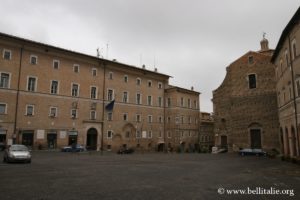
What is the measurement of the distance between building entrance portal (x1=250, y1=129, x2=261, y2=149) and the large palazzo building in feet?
52.7

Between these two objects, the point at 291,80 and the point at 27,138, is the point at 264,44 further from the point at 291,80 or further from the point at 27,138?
the point at 27,138

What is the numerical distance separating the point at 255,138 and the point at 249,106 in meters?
4.99

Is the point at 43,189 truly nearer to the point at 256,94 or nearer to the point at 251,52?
the point at 256,94

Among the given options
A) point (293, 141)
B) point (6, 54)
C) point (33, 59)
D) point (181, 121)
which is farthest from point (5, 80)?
point (293, 141)

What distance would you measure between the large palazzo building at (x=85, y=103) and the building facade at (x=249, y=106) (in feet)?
37.5

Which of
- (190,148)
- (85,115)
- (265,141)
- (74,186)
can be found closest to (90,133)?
(85,115)

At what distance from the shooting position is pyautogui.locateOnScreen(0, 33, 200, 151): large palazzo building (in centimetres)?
3344

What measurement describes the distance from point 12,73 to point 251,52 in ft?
117

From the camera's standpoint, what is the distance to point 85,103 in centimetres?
4019

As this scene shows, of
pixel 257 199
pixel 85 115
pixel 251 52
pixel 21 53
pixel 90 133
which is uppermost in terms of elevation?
pixel 251 52

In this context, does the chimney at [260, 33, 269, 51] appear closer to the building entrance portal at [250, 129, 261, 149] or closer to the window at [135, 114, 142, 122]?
the building entrance portal at [250, 129, 261, 149]

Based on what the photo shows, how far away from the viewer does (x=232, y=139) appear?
40688mm

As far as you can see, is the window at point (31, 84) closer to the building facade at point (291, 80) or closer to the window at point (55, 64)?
the window at point (55, 64)

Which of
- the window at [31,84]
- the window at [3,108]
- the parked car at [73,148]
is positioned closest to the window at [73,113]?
the parked car at [73,148]
